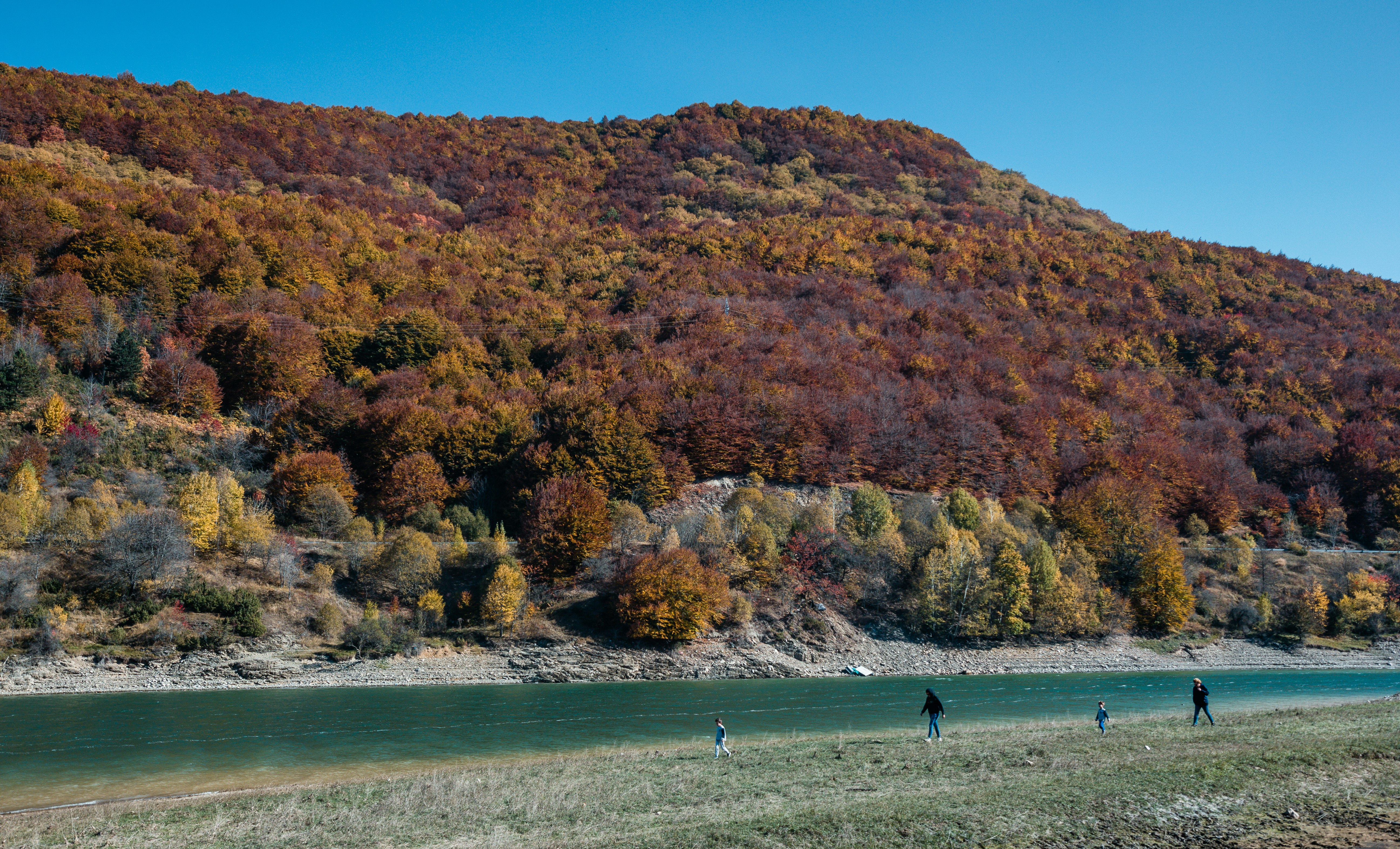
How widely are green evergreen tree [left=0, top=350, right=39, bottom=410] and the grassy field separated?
6174 cm

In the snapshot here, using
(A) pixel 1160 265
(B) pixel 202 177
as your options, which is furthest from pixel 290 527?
(A) pixel 1160 265

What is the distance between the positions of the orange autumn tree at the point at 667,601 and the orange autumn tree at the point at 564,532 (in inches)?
256

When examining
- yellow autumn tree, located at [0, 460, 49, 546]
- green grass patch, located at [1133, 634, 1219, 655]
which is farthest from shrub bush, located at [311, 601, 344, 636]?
green grass patch, located at [1133, 634, 1219, 655]

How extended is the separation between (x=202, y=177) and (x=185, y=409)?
65.4m

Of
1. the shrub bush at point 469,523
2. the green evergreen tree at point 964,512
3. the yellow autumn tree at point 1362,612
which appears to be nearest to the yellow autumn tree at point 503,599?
the shrub bush at point 469,523

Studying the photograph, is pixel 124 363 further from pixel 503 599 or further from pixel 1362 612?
pixel 1362 612

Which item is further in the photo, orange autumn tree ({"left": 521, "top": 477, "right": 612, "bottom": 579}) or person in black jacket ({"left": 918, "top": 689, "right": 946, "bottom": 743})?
orange autumn tree ({"left": 521, "top": 477, "right": 612, "bottom": 579})

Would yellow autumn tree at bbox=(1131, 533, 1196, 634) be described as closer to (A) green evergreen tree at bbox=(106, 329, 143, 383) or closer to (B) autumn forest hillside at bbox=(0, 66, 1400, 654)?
(B) autumn forest hillside at bbox=(0, 66, 1400, 654)

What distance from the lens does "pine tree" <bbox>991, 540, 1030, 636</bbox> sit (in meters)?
63.5

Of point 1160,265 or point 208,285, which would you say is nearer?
point 208,285

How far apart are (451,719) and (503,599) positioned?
20.0 metres

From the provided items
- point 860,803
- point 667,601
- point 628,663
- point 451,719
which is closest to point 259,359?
point 667,601

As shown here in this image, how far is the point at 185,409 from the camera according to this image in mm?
75062

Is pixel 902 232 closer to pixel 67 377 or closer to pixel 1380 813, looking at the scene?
pixel 67 377
